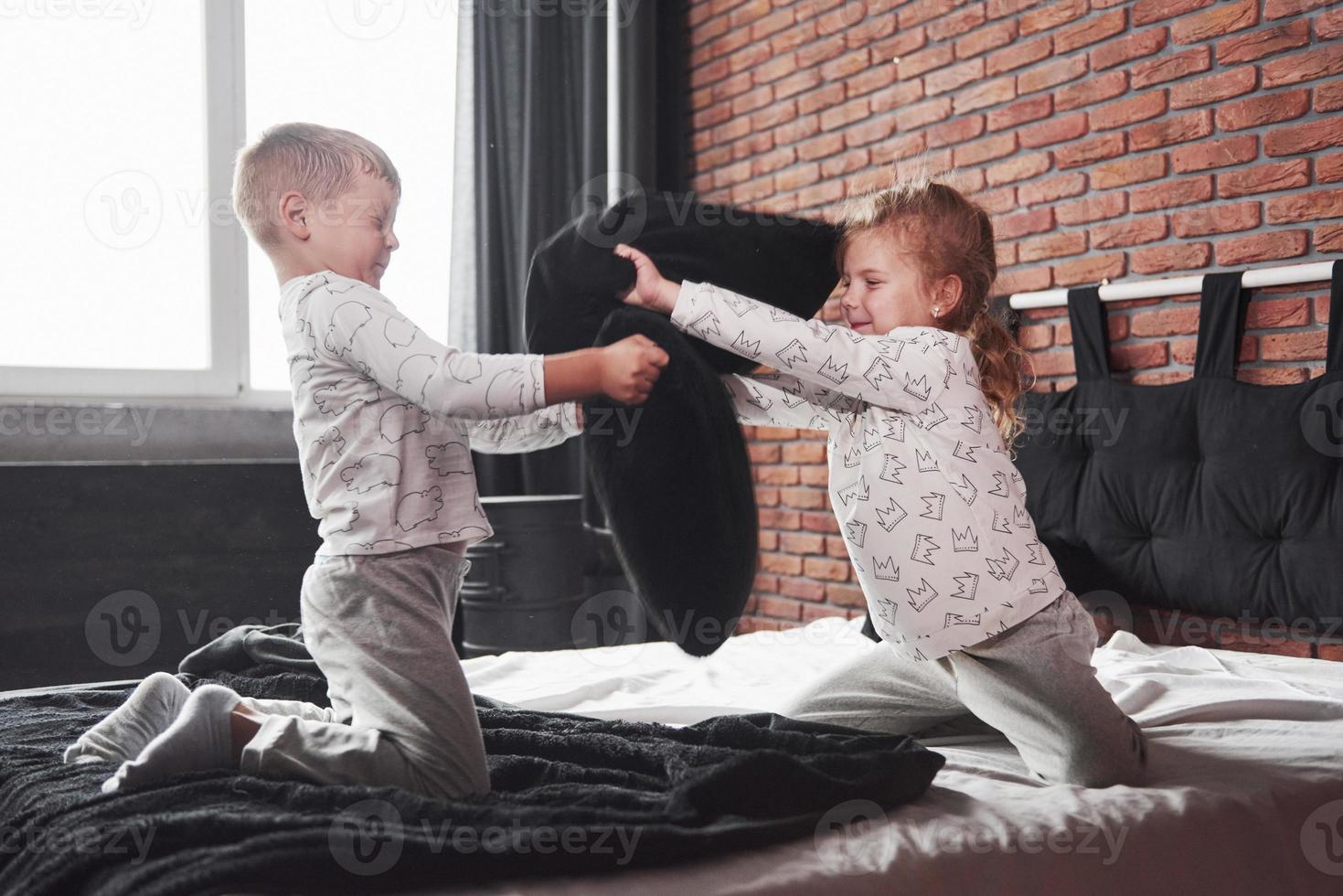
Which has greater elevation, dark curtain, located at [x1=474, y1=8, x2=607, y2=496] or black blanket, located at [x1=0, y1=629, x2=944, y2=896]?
dark curtain, located at [x1=474, y1=8, x2=607, y2=496]

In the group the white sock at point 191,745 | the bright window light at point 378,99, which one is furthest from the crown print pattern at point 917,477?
the bright window light at point 378,99

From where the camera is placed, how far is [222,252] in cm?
335

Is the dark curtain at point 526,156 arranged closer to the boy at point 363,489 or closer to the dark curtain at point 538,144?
→ the dark curtain at point 538,144

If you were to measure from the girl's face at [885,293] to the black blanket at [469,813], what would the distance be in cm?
58

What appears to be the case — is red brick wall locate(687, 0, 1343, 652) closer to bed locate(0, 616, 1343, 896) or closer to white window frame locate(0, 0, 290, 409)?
bed locate(0, 616, 1343, 896)

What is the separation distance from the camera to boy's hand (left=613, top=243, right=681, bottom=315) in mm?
1469

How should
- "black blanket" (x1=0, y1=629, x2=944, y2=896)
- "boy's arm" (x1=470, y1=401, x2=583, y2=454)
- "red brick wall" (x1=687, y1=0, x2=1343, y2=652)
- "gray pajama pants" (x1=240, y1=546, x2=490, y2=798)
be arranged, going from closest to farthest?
"black blanket" (x1=0, y1=629, x2=944, y2=896) → "gray pajama pants" (x1=240, y1=546, x2=490, y2=798) → "boy's arm" (x1=470, y1=401, x2=583, y2=454) → "red brick wall" (x1=687, y1=0, x2=1343, y2=652)

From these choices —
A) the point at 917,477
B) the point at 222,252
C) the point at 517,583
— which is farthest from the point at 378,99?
the point at 917,477

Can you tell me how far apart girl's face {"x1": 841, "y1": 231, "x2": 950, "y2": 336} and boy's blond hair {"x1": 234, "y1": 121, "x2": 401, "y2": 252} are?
27.5 inches

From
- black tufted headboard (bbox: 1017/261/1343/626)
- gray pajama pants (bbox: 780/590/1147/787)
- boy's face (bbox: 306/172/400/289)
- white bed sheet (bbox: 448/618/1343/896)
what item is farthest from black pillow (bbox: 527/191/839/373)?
black tufted headboard (bbox: 1017/261/1343/626)

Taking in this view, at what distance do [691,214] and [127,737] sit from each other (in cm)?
98

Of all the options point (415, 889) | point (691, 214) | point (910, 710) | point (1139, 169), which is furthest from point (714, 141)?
point (415, 889)

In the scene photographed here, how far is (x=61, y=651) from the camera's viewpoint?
2734mm

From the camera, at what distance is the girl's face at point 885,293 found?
1.60 metres
